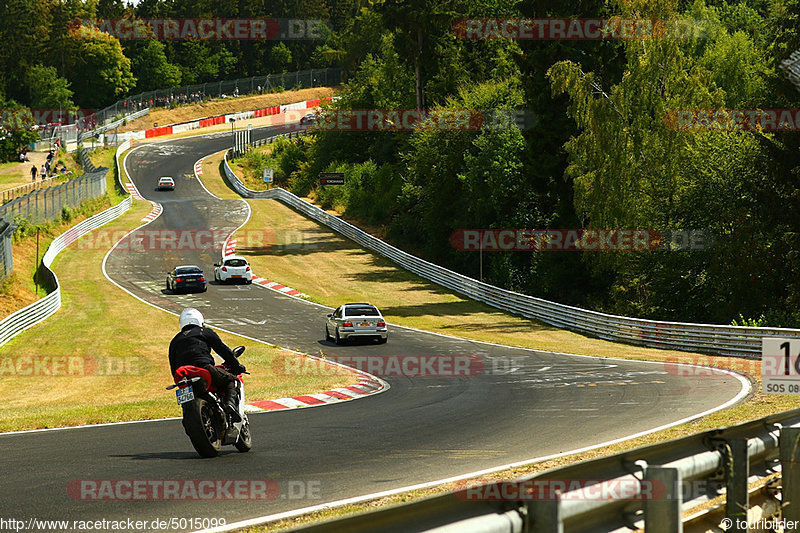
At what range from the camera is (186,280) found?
4625 cm

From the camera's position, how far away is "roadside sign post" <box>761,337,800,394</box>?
15102 mm

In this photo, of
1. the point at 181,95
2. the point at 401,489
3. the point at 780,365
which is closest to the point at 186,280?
the point at 780,365

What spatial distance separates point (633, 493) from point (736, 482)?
1.48 meters

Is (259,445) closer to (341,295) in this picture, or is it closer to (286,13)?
(341,295)

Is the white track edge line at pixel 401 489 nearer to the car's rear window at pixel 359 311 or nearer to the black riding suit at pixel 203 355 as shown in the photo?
the black riding suit at pixel 203 355

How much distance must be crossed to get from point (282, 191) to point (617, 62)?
43091mm

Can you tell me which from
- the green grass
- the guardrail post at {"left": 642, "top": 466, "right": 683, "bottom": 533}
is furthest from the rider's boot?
the guardrail post at {"left": 642, "top": 466, "right": 683, "bottom": 533}

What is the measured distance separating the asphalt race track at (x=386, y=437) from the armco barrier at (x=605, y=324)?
4.63m

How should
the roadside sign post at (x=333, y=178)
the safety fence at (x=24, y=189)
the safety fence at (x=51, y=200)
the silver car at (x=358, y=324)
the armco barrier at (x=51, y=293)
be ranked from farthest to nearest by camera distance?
the roadside sign post at (x=333, y=178) → the safety fence at (x=24, y=189) → the safety fence at (x=51, y=200) → the armco barrier at (x=51, y=293) → the silver car at (x=358, y=324)

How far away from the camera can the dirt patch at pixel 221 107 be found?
12938cm

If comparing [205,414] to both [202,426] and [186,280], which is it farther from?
[186,280]

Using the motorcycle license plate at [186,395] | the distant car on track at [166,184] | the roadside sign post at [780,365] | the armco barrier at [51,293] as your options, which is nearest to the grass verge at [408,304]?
the roadside sign post at [780,365]

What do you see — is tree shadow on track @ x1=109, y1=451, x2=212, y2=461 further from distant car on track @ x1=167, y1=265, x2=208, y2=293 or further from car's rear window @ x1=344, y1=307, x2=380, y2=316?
distant car on track @ x1=167, y1=265, x2=208, y2=293

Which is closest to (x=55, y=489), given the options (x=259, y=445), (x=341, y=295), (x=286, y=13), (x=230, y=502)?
(x=230, y=502)
